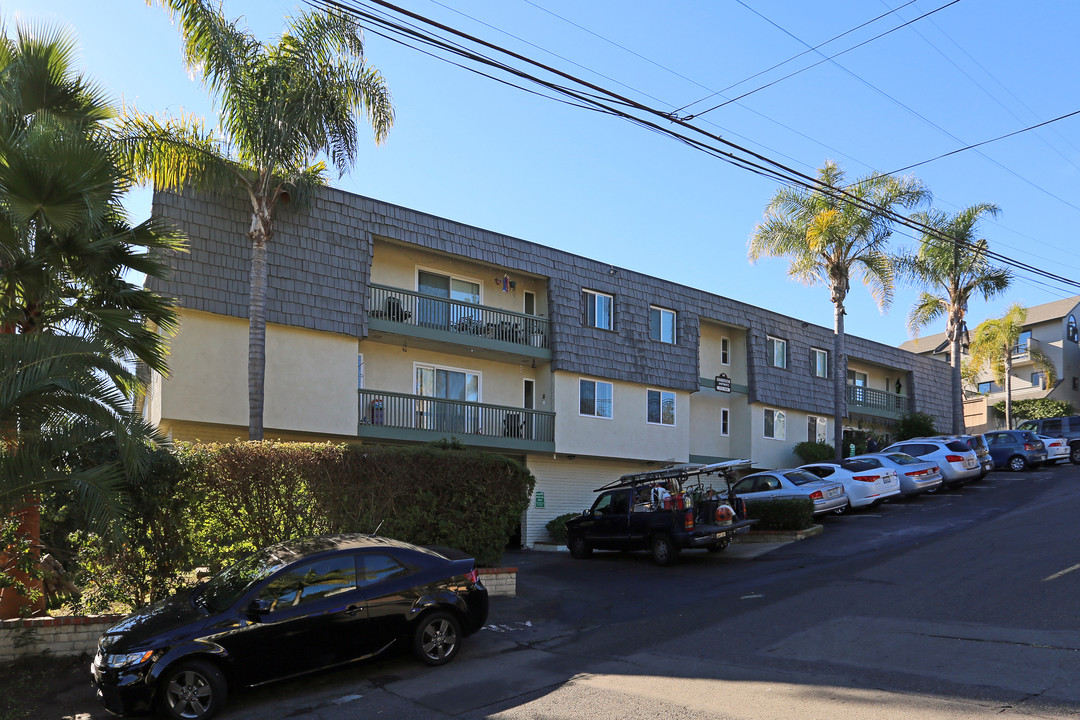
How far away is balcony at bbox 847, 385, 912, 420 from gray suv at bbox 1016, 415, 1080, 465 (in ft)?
20.9

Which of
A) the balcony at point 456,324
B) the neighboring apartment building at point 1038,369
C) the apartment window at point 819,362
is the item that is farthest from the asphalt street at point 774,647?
the neighboring apartment building at point 1038,369

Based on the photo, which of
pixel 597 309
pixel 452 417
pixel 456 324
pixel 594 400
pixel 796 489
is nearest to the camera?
pixel 796 489

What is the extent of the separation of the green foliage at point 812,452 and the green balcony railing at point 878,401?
3860 mm

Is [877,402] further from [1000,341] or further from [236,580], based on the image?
[236,580]

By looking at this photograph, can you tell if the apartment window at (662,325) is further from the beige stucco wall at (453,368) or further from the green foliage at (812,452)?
the green foliage at (812,452)

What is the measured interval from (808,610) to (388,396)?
12662 mm

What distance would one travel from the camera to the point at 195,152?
17.2 meters

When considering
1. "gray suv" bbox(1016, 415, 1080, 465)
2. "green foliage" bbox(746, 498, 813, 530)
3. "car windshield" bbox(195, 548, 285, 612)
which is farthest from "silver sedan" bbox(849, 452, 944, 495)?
"car windshield" bbox(195, 548, 285, 612)

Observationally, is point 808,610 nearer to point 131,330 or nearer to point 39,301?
point 131,330

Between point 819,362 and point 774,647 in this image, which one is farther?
point 819,362

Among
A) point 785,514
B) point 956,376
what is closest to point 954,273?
point 956,376

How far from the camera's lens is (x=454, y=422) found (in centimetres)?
2316

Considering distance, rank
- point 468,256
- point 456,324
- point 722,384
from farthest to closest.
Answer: point 722,384, point 468,256, point 456,324

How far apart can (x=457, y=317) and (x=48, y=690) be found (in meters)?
15.1
